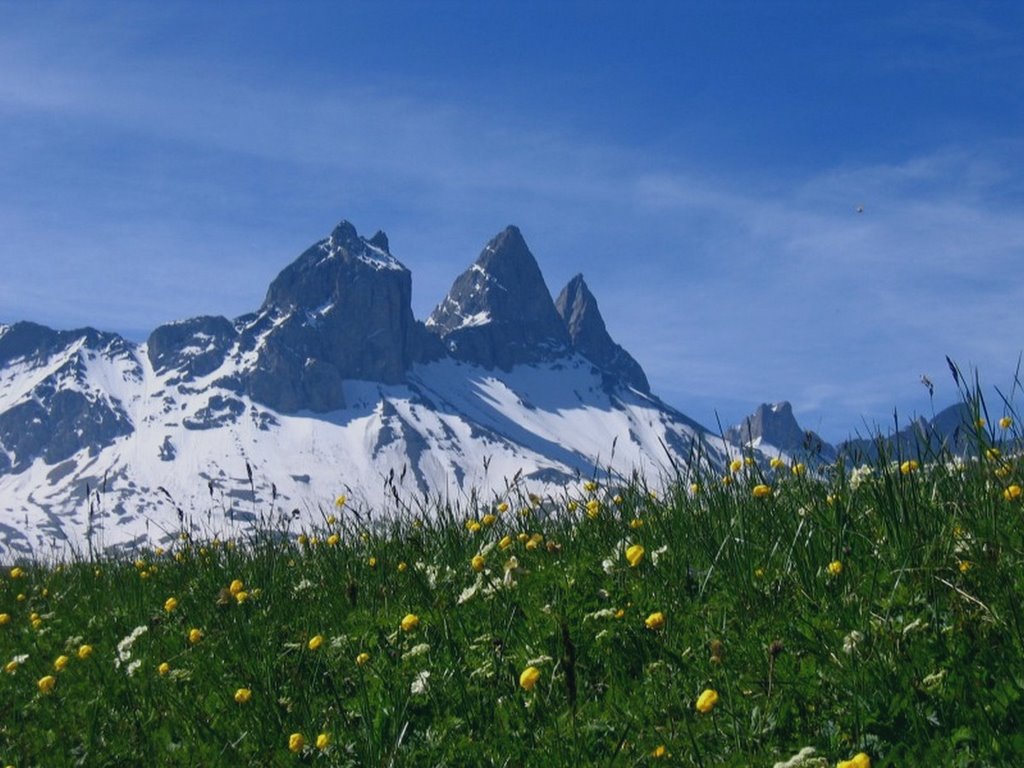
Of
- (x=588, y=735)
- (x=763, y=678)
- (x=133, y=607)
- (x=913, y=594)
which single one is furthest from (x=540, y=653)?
(x=133, y=607)

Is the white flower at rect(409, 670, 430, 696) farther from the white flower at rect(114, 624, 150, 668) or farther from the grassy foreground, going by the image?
the white flower at rect(114, 624, 150, 668)

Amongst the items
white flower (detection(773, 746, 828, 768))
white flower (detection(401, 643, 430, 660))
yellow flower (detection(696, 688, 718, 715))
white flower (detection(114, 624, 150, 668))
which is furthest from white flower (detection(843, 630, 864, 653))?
white flower (detection(114, 624, 150, 668))

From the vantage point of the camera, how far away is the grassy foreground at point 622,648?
4.13 meters

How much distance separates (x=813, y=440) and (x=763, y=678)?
13.0ft

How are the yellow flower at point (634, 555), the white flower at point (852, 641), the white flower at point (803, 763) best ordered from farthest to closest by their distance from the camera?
the yellow flower at point (634, 555)
the white flower at point (852, 641)
the white flower at point (803, 763)

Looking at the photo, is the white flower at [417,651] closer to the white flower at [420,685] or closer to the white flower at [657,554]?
the white flower at [420,685]

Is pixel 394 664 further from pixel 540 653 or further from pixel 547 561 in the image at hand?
pixel 547 561

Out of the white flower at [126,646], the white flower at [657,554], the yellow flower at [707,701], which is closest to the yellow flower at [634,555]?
the white flower at [657,554]

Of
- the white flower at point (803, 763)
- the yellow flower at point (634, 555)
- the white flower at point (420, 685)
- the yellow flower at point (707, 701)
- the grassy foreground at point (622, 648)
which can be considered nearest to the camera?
the white flower at point (803, 763)

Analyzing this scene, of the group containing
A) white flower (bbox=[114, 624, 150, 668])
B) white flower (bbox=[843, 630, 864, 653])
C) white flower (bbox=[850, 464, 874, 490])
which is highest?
white flower (bbox=[850, 464, 874, 490])

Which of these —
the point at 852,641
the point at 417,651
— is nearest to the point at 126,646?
the point at 417,651

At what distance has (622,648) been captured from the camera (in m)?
5.35

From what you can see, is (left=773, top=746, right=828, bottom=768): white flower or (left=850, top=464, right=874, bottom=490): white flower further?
(left=850, top=464, right=874, bottom=490): white flower

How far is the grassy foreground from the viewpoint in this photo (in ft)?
13.5
